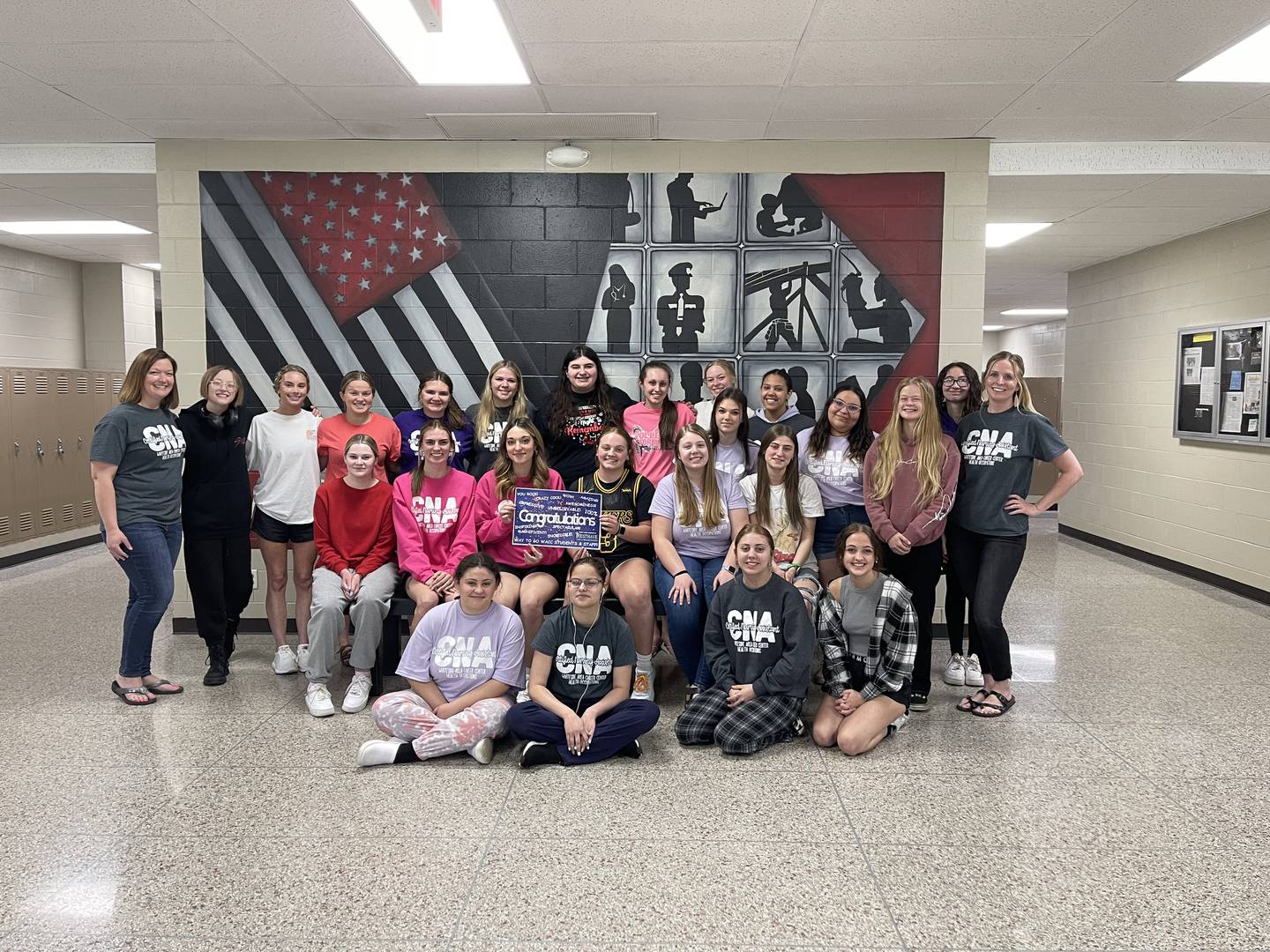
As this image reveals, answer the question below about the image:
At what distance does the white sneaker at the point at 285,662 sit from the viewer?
Answer: 446 cm

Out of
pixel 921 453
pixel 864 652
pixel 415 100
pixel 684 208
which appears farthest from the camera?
pixel 684 208

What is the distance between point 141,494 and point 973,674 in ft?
13.6

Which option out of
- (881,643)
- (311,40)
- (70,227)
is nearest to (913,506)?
(881,643)

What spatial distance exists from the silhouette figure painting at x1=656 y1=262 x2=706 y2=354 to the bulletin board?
14.7ft

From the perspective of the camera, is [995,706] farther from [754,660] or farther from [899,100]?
[899,100]

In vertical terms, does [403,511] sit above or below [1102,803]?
above

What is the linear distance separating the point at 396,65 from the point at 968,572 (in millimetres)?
3633

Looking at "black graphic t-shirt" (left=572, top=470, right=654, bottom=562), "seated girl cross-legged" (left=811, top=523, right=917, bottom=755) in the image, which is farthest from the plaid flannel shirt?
"black graphic t-shirt" (left=572, top=470, right=654, bottom=562)

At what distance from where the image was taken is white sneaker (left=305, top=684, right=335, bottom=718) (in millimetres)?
3852

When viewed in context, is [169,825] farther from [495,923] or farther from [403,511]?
[403,511]

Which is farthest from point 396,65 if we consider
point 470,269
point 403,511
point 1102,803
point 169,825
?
point 1102,803

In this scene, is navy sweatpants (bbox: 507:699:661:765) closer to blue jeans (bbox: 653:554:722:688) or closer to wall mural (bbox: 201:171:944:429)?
blue jeans (bbox: 653:554:722:688)

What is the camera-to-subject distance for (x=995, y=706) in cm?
393

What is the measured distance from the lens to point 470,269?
5273 mm
